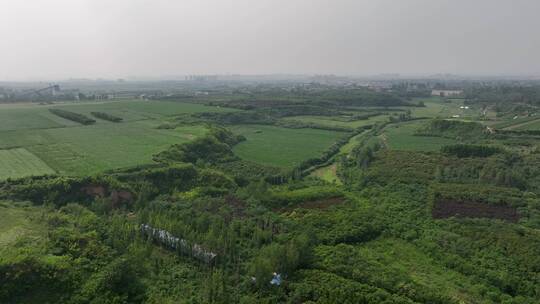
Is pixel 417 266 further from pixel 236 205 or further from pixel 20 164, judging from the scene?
pixel 20 164

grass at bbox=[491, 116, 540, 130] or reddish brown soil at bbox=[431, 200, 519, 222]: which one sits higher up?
grass at bbox=[491, 116, 540, 130]

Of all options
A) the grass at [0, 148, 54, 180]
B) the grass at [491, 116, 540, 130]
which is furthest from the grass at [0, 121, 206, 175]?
the grass at [491, 116, 540, 130]

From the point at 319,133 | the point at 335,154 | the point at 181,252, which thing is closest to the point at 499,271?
the point at 181,252

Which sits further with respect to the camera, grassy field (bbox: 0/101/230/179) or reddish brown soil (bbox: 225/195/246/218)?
grassy field (bbox: 0/101/230/179)

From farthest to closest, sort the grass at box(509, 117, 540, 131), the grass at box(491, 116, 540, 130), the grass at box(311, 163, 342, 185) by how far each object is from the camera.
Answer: the grass at box(491, 116, 540, 130) → the grass at box(509, 117, 540, 131) → the grass at box(311, 163, 342, 185)

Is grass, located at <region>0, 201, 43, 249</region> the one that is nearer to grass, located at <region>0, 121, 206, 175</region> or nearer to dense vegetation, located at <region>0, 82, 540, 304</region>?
dense vegetation, located at <region>0, 82, 540, 304</region>
